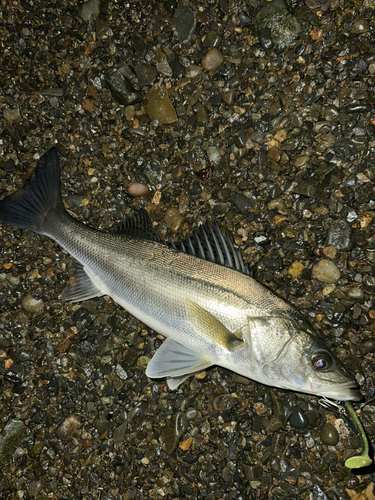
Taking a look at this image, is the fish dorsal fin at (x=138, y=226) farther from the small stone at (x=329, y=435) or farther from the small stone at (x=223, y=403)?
the small stone at (x=329, y=435)

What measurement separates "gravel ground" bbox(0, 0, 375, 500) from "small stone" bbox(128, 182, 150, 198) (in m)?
0.01

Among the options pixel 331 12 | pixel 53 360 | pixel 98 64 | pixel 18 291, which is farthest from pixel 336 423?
pixel 98 64

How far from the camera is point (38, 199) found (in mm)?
3594

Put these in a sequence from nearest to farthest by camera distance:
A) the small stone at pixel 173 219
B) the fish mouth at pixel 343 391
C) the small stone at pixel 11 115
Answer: the fish mouth at pixel 343 391, the small stone at pixel 173 219, the small stone at pixel 11 115

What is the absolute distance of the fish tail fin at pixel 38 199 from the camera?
3566 millimetres

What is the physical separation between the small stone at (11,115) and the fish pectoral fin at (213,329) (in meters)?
2.72

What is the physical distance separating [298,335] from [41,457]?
2.70 meters

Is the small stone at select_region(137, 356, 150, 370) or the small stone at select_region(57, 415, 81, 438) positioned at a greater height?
the small stone at select_region(137, 356, 150, 370)

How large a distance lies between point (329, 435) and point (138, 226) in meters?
2.42

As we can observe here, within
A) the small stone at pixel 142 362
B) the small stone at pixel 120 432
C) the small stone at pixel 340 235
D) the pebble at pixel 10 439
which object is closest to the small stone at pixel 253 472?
the small stone at pixel 120 432

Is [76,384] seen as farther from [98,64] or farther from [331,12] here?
[331,12]

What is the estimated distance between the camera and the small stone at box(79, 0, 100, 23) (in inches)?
147

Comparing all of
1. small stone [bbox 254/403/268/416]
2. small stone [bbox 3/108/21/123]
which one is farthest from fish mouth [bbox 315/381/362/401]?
small stone [bbox 3/108/21/123]

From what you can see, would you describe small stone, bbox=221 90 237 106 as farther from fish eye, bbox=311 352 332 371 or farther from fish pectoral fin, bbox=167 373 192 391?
fish pectoral fin, bbox=167 373 192 391
